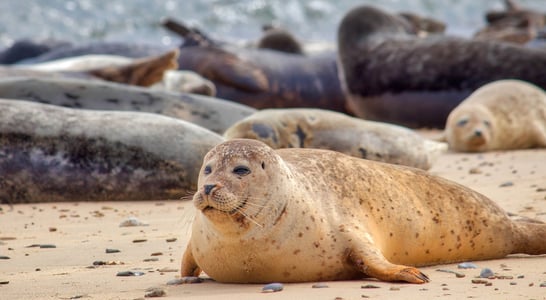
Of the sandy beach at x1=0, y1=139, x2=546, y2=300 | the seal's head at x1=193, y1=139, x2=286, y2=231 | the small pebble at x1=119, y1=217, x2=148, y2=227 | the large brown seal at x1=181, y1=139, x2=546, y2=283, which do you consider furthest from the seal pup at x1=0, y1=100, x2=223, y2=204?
the seal's head at x1=193, y1=139, x2=286, y2=231

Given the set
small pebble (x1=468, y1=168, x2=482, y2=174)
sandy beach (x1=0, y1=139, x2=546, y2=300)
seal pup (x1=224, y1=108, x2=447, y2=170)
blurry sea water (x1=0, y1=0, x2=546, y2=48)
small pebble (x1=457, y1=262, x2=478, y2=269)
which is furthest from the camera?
blurry sea water (x1=0, y1=0, x2=546, y2=48)

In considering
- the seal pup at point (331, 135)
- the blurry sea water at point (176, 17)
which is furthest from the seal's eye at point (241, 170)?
the blurry sea water at point (176, 17)

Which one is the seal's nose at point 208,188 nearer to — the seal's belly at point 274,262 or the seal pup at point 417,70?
the seal's belly at point 274,262

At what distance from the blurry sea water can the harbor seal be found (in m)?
19.1

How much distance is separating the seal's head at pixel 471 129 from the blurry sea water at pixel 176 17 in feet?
63.4

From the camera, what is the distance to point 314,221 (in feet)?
12.3

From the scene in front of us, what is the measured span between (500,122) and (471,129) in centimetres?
37

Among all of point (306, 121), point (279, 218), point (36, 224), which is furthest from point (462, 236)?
point (306, 121)

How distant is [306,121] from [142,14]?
26684mm

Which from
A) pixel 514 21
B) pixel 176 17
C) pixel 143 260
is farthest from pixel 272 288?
pixel 176 17

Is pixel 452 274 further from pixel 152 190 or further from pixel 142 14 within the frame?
pixel 142 14

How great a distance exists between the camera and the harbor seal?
893cm

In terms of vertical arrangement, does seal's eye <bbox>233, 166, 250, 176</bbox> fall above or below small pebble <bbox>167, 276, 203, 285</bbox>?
above

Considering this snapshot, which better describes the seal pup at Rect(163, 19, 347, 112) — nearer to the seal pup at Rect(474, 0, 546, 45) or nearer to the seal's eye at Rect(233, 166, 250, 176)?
the seal pup at Rect(474, 0, 546, 45)
